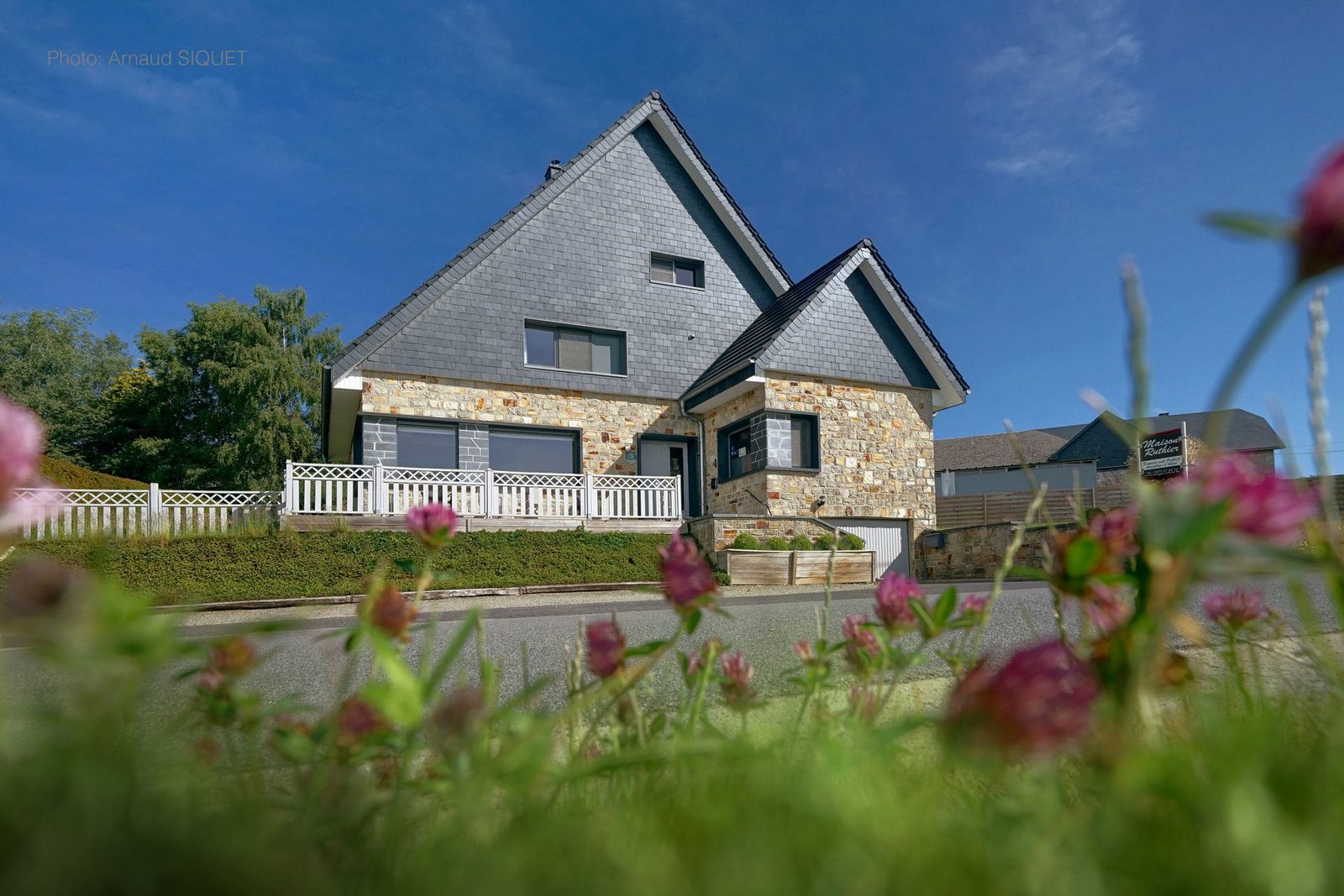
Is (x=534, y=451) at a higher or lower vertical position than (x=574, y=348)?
lower

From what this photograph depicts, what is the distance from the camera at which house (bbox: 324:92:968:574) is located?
13.5m

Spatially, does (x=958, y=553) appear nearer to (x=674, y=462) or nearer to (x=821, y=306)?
(x=821, y=306)

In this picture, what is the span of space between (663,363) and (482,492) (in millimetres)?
4957

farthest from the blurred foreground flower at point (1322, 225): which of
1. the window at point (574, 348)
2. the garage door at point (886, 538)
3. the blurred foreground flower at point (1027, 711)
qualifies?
the window at point (574, 348)

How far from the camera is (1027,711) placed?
1.74ft

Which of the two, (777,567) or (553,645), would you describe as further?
(777,567)

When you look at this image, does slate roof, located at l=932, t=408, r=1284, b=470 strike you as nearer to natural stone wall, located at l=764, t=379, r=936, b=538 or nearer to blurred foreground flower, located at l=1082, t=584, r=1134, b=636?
natural stone wall, located at l=764, t=379, r=936, b=538

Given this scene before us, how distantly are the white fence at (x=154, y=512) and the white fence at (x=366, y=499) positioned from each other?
0.05ft

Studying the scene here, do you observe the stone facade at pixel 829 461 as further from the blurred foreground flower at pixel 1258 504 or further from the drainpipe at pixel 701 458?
the blurred foreground flower at pixel 1258 504

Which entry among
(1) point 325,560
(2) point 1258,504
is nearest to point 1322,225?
(2) point 1258,504

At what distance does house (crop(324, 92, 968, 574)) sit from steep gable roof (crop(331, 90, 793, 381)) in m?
0.04

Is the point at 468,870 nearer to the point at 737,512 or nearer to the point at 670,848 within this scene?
the point at 670,848

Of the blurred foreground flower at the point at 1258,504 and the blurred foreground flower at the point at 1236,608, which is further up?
the blurred foreground flower at the point at 1258,504

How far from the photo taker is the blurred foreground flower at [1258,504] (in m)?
A: 0.57
